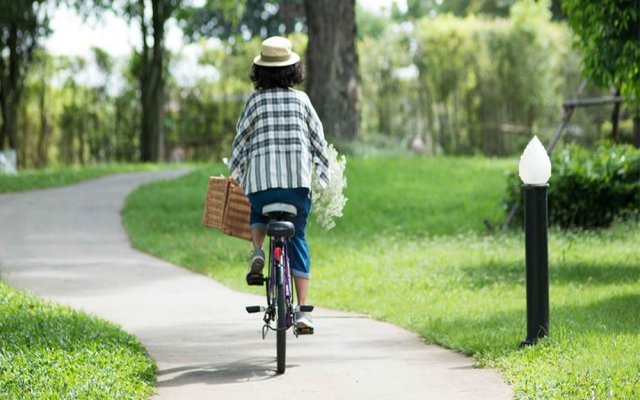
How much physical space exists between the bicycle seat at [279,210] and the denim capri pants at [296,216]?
0.20 feet

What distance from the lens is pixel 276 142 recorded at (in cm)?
773

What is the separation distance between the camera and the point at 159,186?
2227cm

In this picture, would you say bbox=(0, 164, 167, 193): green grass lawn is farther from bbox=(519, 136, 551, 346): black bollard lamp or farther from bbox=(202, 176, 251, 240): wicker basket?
bbox=(519, 136, 551, 346): black bollard lamp

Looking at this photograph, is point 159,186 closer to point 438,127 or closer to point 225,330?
point 225,330

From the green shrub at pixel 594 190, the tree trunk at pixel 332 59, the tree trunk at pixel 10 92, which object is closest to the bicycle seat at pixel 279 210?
the green shrub at pixel 594 190

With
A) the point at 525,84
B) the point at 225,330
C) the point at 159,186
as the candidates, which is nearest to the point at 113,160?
the point at 525,84

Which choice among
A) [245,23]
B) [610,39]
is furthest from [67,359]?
[245,23]

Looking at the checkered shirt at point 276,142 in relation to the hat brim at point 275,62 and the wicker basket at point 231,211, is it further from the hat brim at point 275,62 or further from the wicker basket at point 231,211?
the wicker basket at point 231,211

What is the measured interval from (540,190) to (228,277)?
5.61 m

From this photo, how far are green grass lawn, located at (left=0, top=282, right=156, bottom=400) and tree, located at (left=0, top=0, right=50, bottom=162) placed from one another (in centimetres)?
2660

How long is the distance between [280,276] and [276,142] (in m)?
0.88

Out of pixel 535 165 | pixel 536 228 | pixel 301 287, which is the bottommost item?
pixel 301 287

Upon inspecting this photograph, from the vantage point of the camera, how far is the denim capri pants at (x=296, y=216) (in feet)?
25.3

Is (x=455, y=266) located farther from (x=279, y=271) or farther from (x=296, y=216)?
(x=279, y=271)
